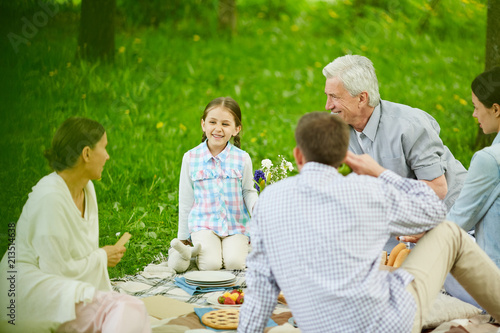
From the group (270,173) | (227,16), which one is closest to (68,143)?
(270,173)

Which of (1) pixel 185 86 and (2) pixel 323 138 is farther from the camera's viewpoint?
(1) pixel 185 86

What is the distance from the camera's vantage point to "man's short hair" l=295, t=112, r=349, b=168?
102 inches

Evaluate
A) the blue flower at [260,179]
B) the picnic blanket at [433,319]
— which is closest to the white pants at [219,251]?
the blue flower at [260,179]

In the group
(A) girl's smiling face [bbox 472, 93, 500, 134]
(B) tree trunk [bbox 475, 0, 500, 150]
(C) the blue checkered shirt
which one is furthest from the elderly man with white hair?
(B) tree trunk [bbox 475, 0, 500, 150]

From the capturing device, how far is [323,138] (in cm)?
260

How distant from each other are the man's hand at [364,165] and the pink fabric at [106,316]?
3.92ft

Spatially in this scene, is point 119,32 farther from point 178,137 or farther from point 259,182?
point 259,182

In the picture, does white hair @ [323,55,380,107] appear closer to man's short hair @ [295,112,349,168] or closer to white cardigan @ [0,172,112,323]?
man's short hair @ [295,112,349,168]

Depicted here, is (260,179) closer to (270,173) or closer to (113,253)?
(270,173)

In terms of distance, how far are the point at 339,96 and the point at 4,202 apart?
2206 millimetres

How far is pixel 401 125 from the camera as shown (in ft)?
14.0

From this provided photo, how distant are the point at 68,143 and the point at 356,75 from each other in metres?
2.05

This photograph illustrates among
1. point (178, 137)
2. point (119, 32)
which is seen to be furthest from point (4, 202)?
point (119, 32)

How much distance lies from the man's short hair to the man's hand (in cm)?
31
